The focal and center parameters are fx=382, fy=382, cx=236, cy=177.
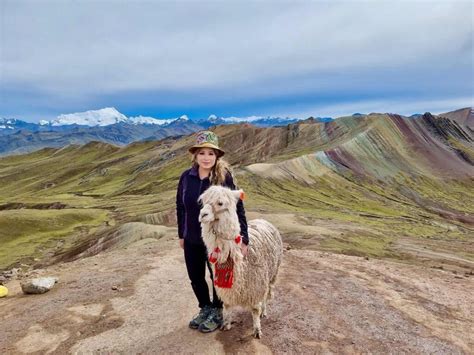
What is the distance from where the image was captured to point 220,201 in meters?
7.78

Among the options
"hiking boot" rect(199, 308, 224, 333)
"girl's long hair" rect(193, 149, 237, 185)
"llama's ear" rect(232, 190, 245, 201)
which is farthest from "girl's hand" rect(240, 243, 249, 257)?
"hiking boot" rect(199, 308, 224, 333)

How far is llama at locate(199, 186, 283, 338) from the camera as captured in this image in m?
7.89

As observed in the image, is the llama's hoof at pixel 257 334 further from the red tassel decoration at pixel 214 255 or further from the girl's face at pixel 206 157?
the girl's face at pixel 206 157

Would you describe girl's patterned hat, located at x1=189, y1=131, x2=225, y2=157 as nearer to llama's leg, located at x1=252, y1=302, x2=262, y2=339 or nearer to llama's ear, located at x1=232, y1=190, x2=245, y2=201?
llama's ear, located at x1=232, y1=190, x2=245, y2=201

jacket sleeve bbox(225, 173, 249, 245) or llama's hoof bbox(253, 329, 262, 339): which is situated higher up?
jacket sleeve bbox(225, 173, 249, 245)

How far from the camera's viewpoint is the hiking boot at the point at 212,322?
932 cm

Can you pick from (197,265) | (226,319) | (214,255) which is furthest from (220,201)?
(226,319)

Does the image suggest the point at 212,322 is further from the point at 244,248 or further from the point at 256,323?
the point at 244,248

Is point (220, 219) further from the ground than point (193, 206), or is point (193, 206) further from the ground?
point (193, 206)

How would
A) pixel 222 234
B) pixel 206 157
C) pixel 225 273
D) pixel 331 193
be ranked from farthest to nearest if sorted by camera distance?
1. pixel 331 193
2. pixel 225 273
3. pixel 206 157
4. pixel 222 234

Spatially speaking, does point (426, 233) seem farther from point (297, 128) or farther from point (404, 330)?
point (297, 128)

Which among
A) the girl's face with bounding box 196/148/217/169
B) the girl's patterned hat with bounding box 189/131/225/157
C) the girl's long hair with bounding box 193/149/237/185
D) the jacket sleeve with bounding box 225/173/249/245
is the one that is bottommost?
the jacket sleeve with bounding box 225/173/249/245

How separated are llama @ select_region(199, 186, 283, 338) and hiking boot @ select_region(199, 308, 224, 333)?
0.69ft

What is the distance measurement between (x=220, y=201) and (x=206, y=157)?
1.11 m
